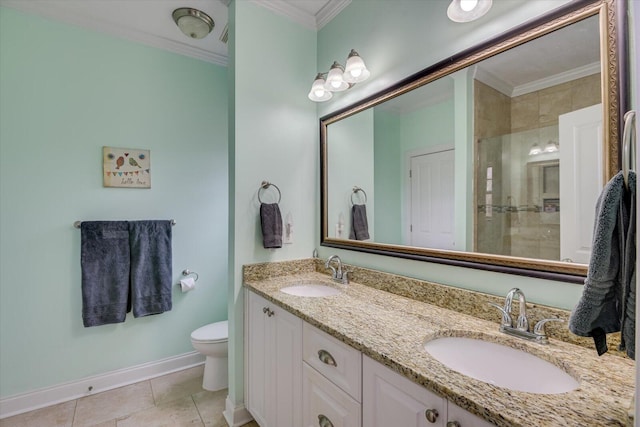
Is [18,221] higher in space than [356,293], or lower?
higher

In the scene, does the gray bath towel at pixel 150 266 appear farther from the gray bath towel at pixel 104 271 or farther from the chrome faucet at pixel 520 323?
the chrome faucet at pixel 520 323

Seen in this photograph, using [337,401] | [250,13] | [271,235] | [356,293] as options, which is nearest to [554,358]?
[337,401]

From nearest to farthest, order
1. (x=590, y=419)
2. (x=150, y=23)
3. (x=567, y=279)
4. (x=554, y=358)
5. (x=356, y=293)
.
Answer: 1. (x=590, y=419)
2. (x=554, y=358)
3. (x=567, y=279)
4. (x=356, y=293)
5. (x=150, y=23)

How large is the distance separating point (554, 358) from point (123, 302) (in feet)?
8.31

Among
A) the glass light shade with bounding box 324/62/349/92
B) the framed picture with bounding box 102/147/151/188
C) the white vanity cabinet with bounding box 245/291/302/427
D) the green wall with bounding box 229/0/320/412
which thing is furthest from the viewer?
the framed picture with bounding box 102/147/151/188

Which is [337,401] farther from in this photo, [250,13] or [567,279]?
[250,13]

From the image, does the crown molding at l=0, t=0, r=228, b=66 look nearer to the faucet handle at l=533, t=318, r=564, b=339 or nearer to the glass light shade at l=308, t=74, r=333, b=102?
the glass light shade at l=308, t=74, r=333, b=102

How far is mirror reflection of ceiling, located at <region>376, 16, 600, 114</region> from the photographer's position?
37.3 inches

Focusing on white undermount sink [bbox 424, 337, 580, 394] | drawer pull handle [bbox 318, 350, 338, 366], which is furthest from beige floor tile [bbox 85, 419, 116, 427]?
white undermount sink [bbox 424, 337, 580, 394]

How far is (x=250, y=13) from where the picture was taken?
190 centimetres

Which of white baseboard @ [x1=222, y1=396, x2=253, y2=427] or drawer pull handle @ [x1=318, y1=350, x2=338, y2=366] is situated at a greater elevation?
drawer pull handle @ [x1=318, y1=350, x2=338, y2=366]

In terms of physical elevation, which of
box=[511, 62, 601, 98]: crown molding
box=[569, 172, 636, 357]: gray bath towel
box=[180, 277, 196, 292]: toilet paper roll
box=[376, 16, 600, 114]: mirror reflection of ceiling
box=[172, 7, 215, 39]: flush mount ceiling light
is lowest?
box=[180, 277, 196, 292]: toilet paper roll

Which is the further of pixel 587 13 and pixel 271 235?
pixel 271 235

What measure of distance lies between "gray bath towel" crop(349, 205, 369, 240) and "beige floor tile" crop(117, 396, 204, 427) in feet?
4.93
